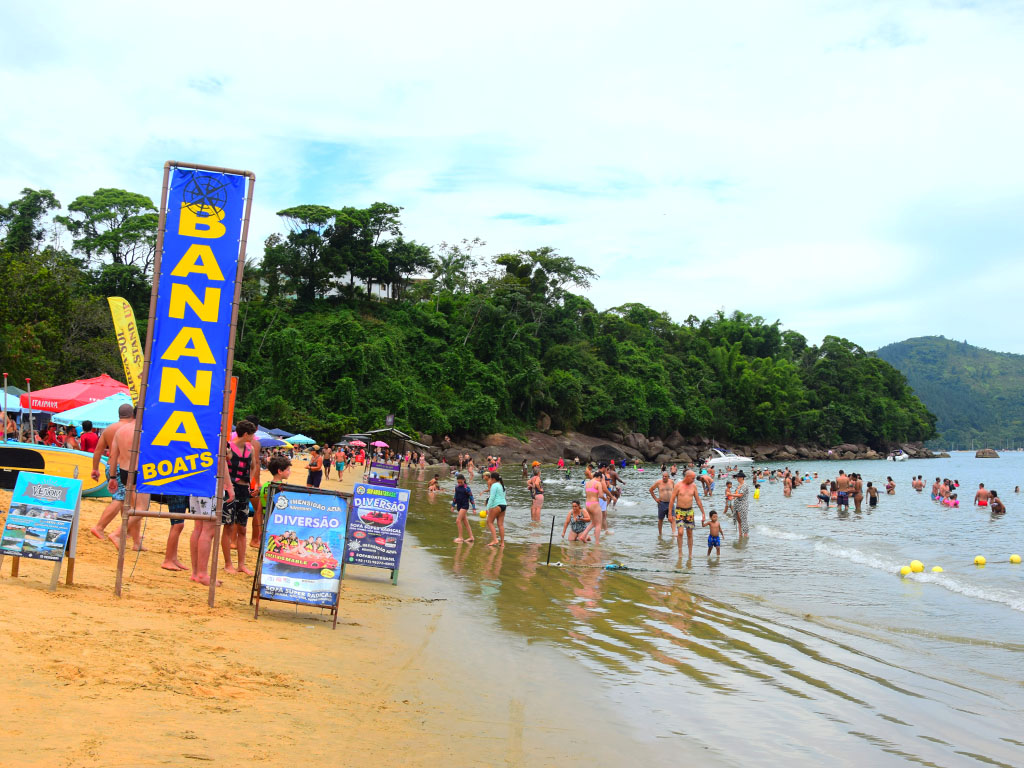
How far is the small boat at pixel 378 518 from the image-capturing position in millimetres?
10211

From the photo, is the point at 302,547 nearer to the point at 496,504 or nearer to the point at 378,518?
the point at 378,518

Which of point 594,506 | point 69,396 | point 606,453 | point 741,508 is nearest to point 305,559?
point 594,506

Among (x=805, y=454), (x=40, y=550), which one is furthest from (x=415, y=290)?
(x=40, y=550)

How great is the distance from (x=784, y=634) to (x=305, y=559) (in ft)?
17.6

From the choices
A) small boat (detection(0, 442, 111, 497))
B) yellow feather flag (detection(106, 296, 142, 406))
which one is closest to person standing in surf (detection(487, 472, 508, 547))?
yellow feather flag (detection(106, 296, 142, 406))

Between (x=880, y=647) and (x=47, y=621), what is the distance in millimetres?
8113

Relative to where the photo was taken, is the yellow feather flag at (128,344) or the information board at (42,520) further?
the yellow feather flag at (128,344)

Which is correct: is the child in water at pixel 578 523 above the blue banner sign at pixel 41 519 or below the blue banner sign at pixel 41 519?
below

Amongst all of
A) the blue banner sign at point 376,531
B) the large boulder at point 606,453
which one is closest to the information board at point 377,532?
the blue banner sign at point 376,531

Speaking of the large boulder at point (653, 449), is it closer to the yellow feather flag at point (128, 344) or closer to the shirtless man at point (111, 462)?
the yellow feather flag at point (128, 344)

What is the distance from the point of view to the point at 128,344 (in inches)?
450

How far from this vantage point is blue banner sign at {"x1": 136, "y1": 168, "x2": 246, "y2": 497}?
675cm

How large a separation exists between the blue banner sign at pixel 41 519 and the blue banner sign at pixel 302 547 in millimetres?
1601

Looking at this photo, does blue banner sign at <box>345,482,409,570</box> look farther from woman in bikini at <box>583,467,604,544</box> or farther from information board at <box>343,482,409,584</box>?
woman in bikini at <box>583,467,604,544</box>
